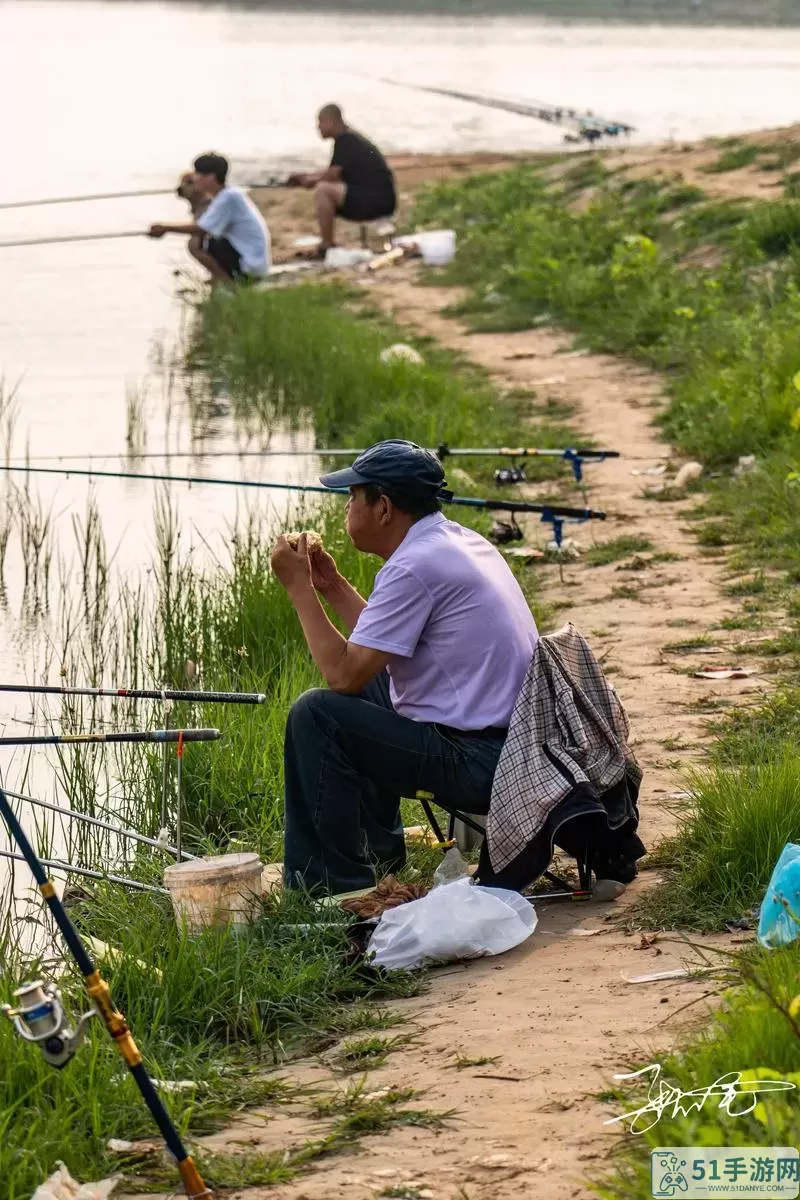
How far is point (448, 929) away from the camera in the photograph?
4113 mm

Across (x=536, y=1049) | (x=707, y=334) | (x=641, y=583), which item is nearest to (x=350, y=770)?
(x=536, y=1049)

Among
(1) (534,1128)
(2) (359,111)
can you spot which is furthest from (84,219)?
(1) (534,1128)

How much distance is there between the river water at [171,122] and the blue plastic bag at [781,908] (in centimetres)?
298

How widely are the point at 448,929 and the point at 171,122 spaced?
30.0 metres

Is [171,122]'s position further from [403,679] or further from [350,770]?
[350,770]

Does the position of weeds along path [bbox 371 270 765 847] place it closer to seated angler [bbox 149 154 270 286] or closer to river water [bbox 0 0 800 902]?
river water [bbox 0 0 800 902]

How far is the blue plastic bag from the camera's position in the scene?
367 centimetres

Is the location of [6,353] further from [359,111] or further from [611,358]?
[359,111]

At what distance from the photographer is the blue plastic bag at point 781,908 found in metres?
3.67

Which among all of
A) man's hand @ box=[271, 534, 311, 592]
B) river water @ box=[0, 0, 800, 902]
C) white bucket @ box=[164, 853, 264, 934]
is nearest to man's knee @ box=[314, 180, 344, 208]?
→ river water @ box=[0, 0, 800, 902]

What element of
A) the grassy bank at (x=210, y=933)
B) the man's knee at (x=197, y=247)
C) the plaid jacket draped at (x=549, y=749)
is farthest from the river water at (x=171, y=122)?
the plaid jacket draped at (x=549, y=749)

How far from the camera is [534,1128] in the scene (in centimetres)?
322

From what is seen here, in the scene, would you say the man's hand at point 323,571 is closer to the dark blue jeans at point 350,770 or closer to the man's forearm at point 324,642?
the man's forearm at point 324,642

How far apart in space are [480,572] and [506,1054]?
4.25 feet
